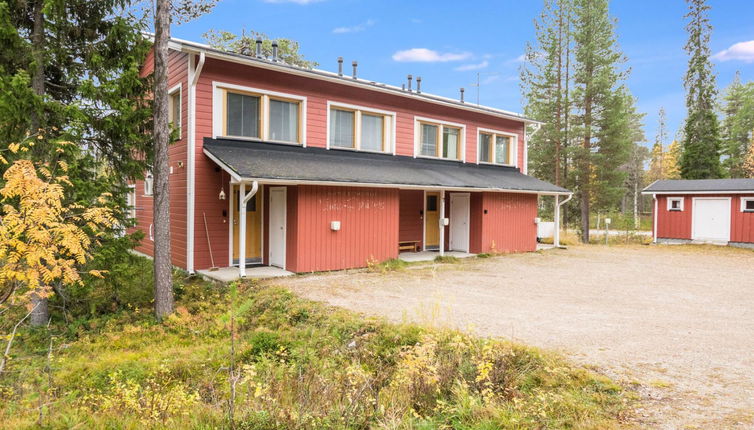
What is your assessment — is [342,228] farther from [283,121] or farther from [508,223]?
[508,223]

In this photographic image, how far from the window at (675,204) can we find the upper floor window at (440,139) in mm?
11160

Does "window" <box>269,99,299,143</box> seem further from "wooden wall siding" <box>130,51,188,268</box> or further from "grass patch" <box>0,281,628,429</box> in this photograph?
"grass patch" <box>0,281,628,429</box>

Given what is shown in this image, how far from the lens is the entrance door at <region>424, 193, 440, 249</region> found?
556 inches

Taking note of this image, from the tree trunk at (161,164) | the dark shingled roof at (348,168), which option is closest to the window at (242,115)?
the dark shingled roof at (348,168)

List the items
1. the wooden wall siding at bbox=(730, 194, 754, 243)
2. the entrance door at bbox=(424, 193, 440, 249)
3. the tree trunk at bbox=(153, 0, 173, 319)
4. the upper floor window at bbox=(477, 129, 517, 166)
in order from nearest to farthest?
the tree trunk at bbox=(153, 0, 173, 319) → the entrance door at bbox=(424, 193, 440, 249) → the upper floor window at bbox=(477, 129, 517, 166) → the wooden wall siding at bbox=(730, 194, 754, 243)

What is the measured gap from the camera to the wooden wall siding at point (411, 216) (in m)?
13.5

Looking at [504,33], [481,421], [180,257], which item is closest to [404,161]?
[180,257]

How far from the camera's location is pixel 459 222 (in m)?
14.1

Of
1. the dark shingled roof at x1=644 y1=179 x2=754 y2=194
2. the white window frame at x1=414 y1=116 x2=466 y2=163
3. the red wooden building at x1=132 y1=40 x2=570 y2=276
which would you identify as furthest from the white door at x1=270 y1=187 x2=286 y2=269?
the dark shingled roof at x1=644 y1=179 x2=754 y2=194

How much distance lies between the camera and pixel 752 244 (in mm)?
16688

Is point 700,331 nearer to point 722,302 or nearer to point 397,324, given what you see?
point 722,302

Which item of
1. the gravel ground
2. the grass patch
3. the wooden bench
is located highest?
the wooden bench

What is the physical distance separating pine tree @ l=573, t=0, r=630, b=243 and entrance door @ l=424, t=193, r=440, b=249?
434 inches

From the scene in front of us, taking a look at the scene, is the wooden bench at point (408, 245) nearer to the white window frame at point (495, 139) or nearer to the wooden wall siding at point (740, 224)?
the white window frame at point (495, 139)
